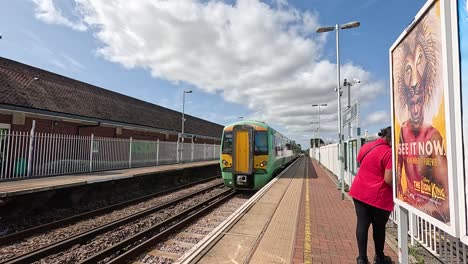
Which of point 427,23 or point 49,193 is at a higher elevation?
point 427,23

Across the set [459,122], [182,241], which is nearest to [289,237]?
[182,241]

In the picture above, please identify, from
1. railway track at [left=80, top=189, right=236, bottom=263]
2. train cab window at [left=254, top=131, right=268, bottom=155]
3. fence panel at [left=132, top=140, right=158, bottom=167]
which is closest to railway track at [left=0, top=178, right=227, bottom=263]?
railway track at [left=80, top=189, right=236, bottom=263]

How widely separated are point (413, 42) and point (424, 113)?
2.16 ft

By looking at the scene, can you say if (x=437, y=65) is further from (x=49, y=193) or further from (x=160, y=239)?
(x=49, y=193)

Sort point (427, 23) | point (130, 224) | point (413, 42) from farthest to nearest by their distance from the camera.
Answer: point (130, 224), point (413, 42), point (427, 23)

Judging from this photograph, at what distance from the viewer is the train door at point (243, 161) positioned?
11.8 metres

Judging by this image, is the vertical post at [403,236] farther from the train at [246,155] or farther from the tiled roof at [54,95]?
the tiled roof at [54,95]

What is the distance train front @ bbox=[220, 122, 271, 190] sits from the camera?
11805 millimetres

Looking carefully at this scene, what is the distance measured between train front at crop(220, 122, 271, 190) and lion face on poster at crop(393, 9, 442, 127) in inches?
367

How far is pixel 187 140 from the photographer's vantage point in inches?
1251

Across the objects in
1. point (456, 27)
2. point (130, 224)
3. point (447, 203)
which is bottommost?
point (130, 224)

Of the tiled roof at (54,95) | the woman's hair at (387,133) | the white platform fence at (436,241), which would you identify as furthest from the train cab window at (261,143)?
the tiled roof at (54,95)

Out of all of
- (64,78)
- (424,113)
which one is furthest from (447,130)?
(64,78)

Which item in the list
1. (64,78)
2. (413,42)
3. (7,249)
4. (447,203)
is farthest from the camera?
(64,78)
